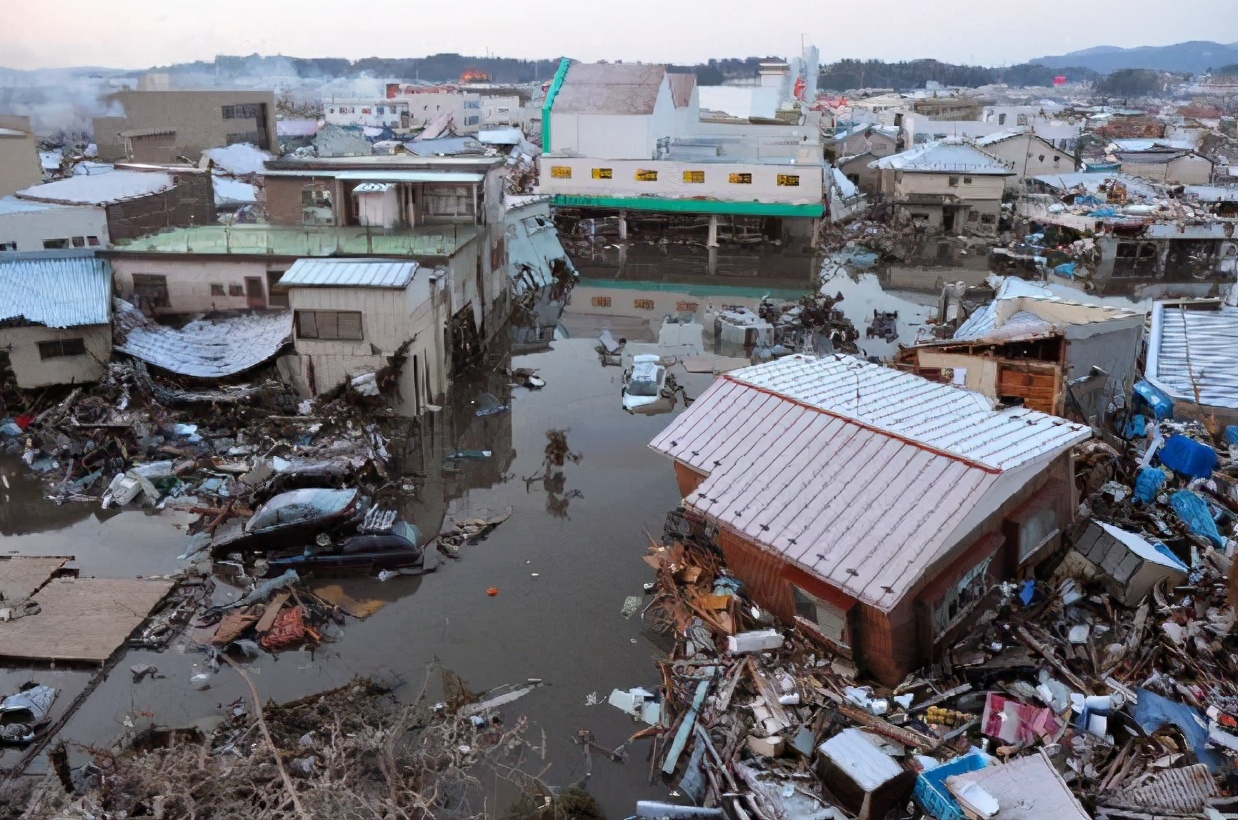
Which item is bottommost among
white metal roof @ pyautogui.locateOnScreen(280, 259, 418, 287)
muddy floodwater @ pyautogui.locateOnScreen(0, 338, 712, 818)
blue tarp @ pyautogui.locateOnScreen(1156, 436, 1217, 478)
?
muddy floodwater @ pyautogui.locateOnScreen(0, 338, 712, 818)

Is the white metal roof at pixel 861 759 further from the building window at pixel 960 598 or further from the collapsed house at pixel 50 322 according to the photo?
the collapsed house at pixel 50 322

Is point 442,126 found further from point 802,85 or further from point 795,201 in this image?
point 795,201

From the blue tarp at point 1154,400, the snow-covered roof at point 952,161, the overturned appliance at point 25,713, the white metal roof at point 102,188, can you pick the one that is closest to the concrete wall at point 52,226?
the white metal roof at point 102,188

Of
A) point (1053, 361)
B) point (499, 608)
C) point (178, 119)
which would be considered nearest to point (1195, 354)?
point (1053, 361)

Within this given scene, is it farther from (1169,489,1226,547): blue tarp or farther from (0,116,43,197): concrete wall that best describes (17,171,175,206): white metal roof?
(1169,489,1226,547): blue tarp

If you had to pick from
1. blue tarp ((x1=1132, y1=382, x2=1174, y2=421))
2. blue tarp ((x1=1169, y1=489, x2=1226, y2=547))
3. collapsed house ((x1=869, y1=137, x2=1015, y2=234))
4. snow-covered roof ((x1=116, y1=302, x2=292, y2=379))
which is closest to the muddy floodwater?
snow-covered roof ((x1=116, y1=302, x2=292, y2=379))

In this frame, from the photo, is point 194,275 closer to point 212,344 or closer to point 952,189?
point 212,344

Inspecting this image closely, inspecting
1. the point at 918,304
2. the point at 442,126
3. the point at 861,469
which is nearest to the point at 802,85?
the point at 442,126
